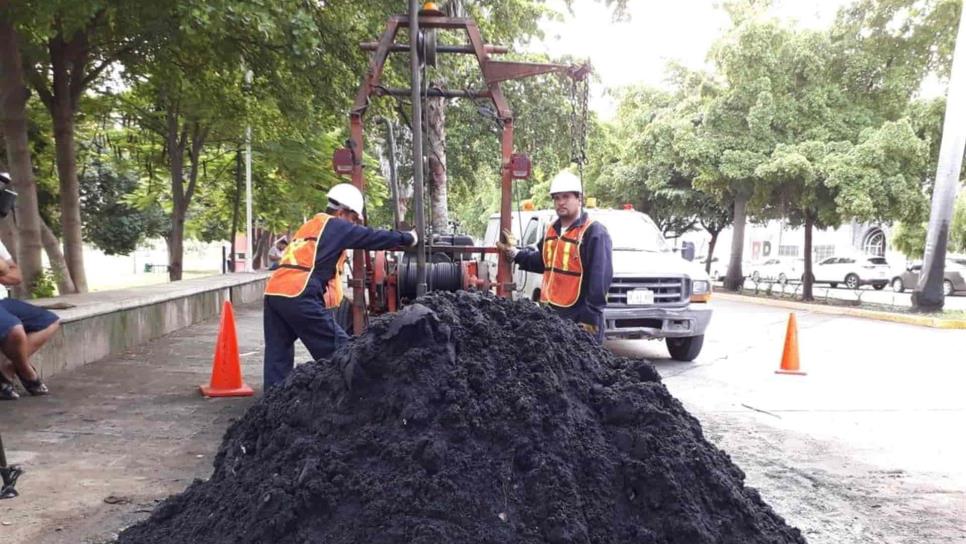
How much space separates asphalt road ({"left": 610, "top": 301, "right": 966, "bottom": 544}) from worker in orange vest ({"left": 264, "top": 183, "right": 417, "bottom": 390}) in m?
2.96

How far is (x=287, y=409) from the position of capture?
340 centimetres

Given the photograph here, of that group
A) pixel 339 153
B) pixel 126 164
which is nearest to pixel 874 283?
pixel 126 164

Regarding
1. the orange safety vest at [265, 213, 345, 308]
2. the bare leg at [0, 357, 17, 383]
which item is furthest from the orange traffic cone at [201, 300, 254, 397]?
the orange safety vest at [265, 213, 345, 308]

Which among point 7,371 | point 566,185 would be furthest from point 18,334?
point 566,185

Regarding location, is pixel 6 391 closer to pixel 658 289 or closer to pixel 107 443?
pixel 107 443

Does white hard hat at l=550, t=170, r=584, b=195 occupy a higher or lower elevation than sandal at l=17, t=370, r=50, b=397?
higher

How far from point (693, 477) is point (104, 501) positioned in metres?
3.08

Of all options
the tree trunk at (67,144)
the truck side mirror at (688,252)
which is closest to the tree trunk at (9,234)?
the tree trunk at (67,144)

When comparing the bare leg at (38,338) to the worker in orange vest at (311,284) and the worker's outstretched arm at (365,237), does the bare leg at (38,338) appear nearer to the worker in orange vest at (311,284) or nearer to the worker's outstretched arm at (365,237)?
the worker in orange vest at (311,284)

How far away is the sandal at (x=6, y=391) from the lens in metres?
6.26

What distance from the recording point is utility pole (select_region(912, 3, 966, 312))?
1484 cm

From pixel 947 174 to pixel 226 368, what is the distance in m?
14.5

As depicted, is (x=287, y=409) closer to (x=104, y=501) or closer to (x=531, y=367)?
(x=531, y=367)

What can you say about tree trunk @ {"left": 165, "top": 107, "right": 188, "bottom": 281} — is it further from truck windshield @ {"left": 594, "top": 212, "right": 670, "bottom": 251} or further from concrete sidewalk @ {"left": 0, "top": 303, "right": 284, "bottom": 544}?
truck windshield @ {"left": 594, "top": 212, "right": 670, "bottom": 251}
